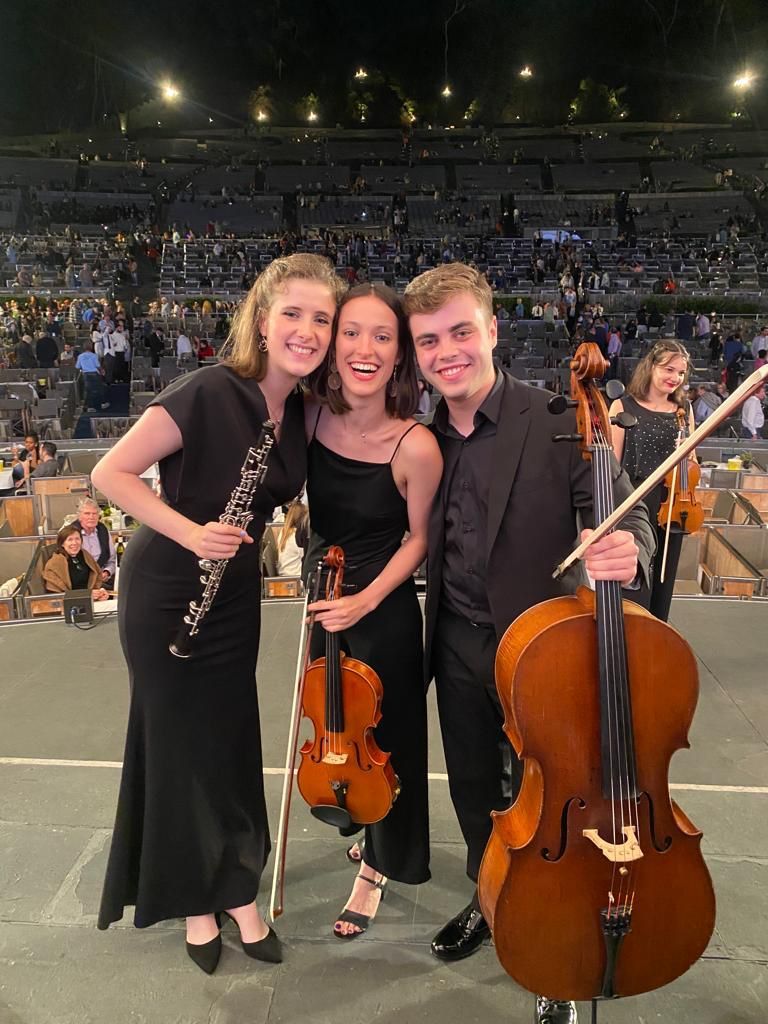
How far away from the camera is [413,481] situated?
6.03 feet

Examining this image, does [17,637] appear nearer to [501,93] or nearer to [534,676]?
[534,676]

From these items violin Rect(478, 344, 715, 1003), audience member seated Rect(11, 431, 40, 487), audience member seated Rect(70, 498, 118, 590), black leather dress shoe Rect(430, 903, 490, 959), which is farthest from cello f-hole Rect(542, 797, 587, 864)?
audience member seated Rect(11, 431, 40, 487)

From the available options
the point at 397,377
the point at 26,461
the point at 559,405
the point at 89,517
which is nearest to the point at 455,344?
the point at 397,377

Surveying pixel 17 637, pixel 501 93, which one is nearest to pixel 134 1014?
pixel 17 637

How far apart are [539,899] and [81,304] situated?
16255 millimetres

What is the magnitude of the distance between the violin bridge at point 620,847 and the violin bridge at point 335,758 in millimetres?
705

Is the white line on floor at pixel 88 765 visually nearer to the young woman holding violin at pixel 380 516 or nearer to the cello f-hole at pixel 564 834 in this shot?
the young woman holding violin at pixel 380 516

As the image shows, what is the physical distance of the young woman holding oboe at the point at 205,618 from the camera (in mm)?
1667

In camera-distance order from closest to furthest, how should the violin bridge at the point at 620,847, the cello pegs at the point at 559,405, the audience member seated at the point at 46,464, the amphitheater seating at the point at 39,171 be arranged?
1. the violin bridge at the point at 620,847
2. the cello pegs at the point at 559,405
3. the audience member seated at the point at 46,464
4. the amphitheater seating at the point at 39,171

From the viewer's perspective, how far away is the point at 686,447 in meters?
1.08

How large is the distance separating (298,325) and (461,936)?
172cm

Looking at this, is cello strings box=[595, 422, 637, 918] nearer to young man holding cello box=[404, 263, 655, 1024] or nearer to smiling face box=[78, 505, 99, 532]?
young man holding cello box=[404, 263, 655, 1024]

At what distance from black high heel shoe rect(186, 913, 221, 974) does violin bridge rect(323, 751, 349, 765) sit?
612 mm

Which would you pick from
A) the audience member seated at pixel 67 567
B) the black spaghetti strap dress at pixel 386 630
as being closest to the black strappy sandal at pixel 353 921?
the black spaghetti strap dress at pixel 386 630
